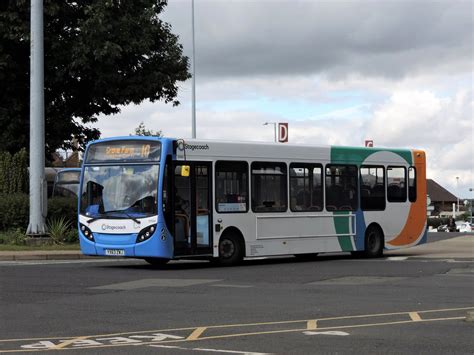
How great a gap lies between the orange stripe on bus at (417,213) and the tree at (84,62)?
36.3 feet

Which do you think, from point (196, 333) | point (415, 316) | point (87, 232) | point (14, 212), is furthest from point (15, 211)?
point (196, 333)

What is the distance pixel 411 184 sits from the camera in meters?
27.2

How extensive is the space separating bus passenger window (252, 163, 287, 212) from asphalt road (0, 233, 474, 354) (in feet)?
5.72

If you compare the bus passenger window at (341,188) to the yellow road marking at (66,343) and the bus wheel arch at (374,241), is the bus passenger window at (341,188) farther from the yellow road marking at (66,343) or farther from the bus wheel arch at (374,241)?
the yellow road marking at (66,343)

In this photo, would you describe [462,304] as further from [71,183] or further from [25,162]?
[71,183]

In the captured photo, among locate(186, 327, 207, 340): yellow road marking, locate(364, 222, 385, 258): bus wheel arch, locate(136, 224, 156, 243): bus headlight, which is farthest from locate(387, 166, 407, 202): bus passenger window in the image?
locate(186, 327, 207, 340): yellow road marking

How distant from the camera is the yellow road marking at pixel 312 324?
11.0 meters

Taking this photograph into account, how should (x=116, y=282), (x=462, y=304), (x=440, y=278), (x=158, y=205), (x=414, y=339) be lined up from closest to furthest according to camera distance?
1. (x=414, y=339)
2. (x=462, y=304)
3. (x=116, y=282)
4. (x=440, y=278)
5. (x=158, y=205)

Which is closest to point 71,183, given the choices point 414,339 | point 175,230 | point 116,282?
point 175,230

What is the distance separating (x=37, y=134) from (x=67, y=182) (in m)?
20.5

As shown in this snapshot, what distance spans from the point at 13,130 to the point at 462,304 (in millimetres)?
22916

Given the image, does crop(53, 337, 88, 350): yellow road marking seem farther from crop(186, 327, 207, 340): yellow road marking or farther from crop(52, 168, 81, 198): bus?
crop(52, 168, 81, 198): bus

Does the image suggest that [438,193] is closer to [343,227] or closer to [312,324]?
[343,227]

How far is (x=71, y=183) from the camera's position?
47.7 metres
